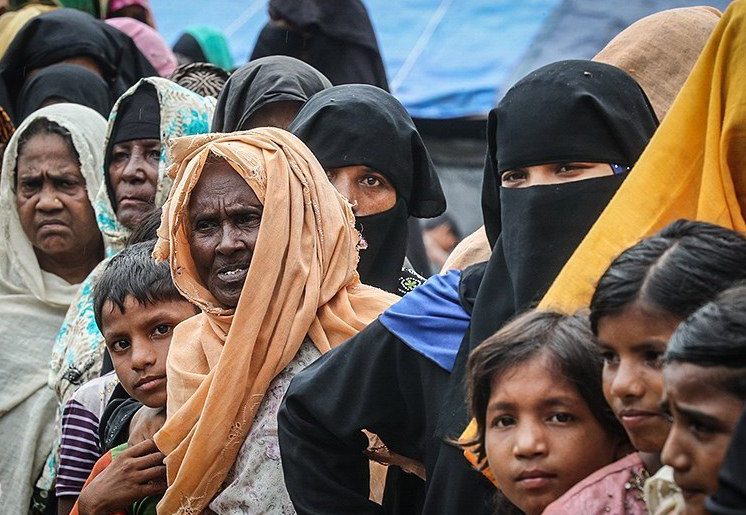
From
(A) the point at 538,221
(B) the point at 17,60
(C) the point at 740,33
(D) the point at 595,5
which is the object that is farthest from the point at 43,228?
(D) the point at 595,5

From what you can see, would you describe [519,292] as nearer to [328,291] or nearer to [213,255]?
[328,291]

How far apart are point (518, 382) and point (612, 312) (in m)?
0.35

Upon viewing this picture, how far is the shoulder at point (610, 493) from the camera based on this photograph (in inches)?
102

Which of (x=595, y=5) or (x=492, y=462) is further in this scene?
(x=595, y=5)

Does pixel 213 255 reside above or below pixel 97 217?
above

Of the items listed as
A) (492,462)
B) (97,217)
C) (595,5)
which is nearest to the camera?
(492,462)

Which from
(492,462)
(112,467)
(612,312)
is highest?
(612,312)

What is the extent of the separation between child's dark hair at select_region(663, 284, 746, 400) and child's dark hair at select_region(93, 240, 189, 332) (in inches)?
91.9

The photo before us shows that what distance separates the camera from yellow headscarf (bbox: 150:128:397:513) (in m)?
3.79

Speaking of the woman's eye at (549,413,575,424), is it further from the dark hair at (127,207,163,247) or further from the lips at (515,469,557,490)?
the dark hair at (127,207,163,247)

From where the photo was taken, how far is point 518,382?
289 centimetres

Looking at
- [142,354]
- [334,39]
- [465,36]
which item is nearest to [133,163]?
[142,354]

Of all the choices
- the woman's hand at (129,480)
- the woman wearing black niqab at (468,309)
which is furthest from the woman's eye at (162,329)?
the woman wearing black niqab at (468,309)

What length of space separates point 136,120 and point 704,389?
3902 millimetres
